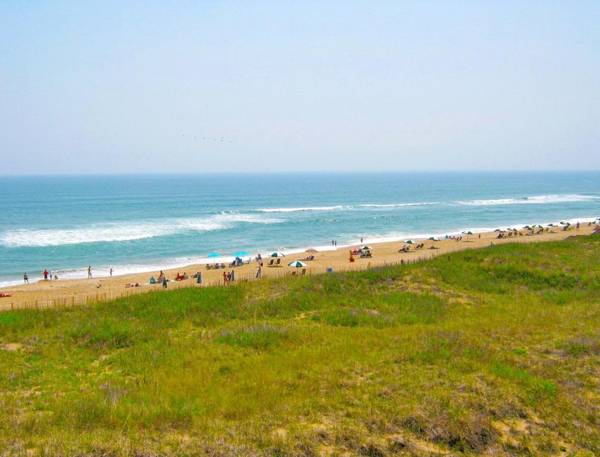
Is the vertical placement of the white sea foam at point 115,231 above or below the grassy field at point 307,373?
below

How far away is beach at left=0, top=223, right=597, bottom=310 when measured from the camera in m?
29.7

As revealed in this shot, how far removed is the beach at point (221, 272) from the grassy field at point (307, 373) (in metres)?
7.52

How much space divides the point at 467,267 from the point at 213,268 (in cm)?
2338

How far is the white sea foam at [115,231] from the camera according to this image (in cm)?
5547

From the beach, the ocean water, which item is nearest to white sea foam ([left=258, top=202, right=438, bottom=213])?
the ocean water

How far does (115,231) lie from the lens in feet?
203

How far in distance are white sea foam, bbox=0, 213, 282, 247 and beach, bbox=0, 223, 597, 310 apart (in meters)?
18.7

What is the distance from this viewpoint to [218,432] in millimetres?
7941

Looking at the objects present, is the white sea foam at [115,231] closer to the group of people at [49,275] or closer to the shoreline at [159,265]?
the shoreline at [159,265]

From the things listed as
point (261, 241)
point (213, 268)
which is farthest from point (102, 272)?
point (261, 241)

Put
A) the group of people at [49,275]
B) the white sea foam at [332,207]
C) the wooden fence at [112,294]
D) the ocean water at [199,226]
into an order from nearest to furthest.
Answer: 1. the wooden fence at [112,294]
2. the group of people at [49,275]
3. the ocean water at [199,226]
4. the white sea foam at [332,207]

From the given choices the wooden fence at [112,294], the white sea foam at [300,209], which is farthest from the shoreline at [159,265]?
the white sea foam at [300,209]

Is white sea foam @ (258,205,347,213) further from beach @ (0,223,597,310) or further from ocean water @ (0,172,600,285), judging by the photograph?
beach @ (0,223,597,310)

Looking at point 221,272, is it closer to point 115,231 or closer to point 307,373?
point 115,231
